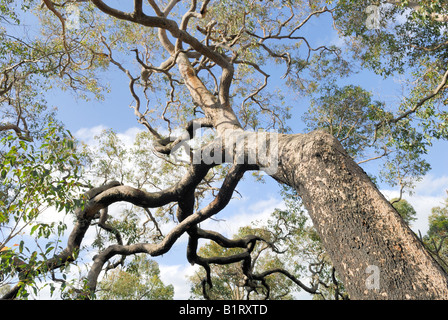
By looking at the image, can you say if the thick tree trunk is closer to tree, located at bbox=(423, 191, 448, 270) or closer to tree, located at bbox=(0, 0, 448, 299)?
tree, located at bbox=(0, 0, 448, 299)

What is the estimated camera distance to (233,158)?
14.4 feet

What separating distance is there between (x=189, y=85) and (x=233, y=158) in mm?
2417

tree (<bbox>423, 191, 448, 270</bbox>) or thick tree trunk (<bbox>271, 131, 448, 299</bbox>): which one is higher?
tree (<bbox>423, 191, 448, 270</bbox>)

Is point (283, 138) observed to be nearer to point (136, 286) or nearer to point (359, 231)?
point (359, 231)

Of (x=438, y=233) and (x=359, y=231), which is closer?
(x=359, y=231)

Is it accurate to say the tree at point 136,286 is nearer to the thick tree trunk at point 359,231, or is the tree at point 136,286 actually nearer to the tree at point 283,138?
the tree at point 283,138

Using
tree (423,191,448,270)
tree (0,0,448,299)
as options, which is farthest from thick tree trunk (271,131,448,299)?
tree (423,191,448,270)

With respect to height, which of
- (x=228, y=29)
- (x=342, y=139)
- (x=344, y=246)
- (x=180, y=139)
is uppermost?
(x=228, y=29)

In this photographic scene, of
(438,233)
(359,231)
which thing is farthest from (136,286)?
(359,231)

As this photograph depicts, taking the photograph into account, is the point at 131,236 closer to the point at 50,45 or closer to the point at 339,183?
the point at 50,45

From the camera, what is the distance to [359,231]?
2.15 m

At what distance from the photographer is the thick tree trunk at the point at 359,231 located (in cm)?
182

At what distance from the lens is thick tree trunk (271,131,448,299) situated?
182 centimetres
